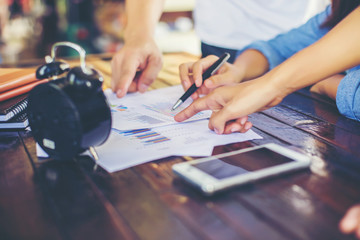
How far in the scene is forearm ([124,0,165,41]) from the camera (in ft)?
3.85

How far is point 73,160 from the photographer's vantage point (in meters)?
0.61

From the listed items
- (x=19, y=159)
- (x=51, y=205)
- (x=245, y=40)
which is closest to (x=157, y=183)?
(x=51, y=205)

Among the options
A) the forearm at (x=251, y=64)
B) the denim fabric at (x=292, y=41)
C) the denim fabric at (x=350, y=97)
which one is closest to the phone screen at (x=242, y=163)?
the denim fabric at (x=350, y=97)

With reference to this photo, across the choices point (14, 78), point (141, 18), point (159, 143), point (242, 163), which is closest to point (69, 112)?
point (159, 143)

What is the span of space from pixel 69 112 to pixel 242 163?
0.30m

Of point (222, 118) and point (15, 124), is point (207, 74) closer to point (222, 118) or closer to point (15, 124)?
point (222, 118)

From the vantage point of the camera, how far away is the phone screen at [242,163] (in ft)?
1.73

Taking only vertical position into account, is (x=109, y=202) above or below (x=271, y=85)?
below

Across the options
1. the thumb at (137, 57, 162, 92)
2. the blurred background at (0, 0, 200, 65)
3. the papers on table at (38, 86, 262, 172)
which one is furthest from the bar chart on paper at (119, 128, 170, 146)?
the blurred background at (0, 0, 200, 65)

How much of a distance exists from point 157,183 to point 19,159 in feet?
0.90

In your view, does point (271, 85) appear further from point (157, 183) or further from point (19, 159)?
point (19, 159)

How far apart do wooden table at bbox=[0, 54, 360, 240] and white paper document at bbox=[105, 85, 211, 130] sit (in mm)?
174

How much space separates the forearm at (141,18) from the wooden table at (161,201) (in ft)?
2.08

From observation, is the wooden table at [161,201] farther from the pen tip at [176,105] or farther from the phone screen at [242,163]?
the pen tip at [176,105]
